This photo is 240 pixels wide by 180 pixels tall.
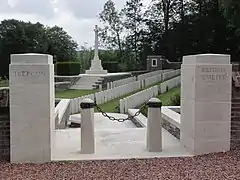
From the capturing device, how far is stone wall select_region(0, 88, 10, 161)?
586 centimetres

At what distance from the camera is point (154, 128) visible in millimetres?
6562

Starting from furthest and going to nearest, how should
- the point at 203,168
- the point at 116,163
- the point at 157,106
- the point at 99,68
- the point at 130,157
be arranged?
1. the point at 99,68
2. the point at 157,106
3. the point at 130,157
4. the point at 116,163
5. the point at 203,168

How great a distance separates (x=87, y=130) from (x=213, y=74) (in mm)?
2202

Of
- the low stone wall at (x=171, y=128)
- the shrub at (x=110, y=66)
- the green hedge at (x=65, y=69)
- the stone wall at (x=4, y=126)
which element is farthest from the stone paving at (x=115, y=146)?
the shrub at (x=110, y=66)

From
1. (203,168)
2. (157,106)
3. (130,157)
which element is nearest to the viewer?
(203,168)

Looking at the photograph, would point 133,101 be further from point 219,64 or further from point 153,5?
point 153,5

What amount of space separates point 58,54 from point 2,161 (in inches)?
1296

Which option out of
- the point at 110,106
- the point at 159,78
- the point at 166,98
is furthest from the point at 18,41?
the point at 166,98

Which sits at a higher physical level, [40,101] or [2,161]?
[40,101]

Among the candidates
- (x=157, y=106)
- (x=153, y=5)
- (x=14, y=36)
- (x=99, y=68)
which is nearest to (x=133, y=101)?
(x=157, y=106)

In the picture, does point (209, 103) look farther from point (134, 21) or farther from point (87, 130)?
point (134, 21)

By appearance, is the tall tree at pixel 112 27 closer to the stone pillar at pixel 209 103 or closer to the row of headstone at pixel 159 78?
the row of headstone at pixel 159 78

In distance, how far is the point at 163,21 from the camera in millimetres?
39188

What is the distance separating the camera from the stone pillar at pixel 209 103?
6086 mm
